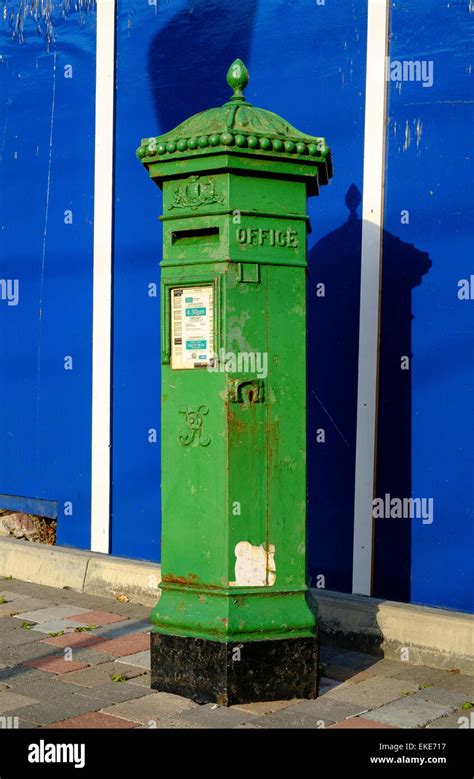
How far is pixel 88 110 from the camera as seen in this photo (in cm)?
775

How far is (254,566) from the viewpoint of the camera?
4875mm

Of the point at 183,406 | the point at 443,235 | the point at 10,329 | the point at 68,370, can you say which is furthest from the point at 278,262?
the point at 10,329

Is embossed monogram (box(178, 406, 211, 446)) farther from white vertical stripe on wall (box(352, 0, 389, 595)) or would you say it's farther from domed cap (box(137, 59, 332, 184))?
white vertical stripe on wall (box(352, 0, 389, 595))

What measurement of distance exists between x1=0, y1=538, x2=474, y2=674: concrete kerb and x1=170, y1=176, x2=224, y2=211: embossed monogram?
8.12 ft

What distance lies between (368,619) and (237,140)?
2.76 meters

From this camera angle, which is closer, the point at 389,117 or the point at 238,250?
the point at 238,250

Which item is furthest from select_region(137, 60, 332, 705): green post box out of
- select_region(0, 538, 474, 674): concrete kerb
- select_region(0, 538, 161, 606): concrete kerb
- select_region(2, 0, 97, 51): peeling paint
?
select_region(2, 0, 97, 51): peeling paint

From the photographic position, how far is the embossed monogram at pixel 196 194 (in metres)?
4.84

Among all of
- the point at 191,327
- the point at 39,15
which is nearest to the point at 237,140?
the point at 191,327

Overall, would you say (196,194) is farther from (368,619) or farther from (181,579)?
(368,619)

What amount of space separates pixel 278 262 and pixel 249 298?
0.76 ft
